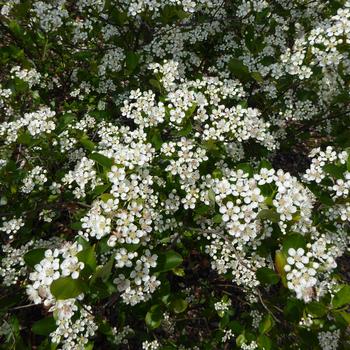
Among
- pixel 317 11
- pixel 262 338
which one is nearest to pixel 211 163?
pixel 262 338

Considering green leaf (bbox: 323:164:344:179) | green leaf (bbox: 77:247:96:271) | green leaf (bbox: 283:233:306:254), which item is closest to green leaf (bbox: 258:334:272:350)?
green leaf (bbox: 283:233:306:254)

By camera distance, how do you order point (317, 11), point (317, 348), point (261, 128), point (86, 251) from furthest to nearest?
point (317, 11) < point (261, 128) < point (317, 348) < point (86, 251)

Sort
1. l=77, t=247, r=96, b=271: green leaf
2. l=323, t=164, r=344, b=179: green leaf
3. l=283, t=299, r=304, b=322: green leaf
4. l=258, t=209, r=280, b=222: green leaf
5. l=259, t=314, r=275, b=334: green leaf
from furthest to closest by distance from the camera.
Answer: l=259, t=314, r=275, b=334: green leaf < l=323, t=164, r=344, b=179: green leaf < l=283, t=299, r=304, b=322: green leaf < l=258, t=209, r=280, b=222: green leaf < l=77, t=247, r=96, b=271: green leaf

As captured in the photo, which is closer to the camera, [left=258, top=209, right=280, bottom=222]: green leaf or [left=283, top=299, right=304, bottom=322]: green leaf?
[left=258, top=209, right=280, bottom=222]: green leaf

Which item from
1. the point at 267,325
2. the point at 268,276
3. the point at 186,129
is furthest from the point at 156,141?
the point at 267,325

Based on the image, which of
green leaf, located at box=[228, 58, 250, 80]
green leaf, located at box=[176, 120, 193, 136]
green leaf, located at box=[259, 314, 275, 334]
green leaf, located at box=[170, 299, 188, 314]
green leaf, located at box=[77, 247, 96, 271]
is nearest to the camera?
green leaf, located at box=[77, 247, 96, 271]

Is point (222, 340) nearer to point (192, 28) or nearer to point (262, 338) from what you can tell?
point (262, 338)

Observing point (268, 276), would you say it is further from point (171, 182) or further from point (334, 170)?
point (171, 182)

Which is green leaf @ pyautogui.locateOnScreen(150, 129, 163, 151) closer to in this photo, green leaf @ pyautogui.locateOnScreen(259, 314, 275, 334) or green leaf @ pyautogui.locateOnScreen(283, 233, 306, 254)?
green leaf @ pyautogui.locateOnScreen(283, 233, 306, 254)
